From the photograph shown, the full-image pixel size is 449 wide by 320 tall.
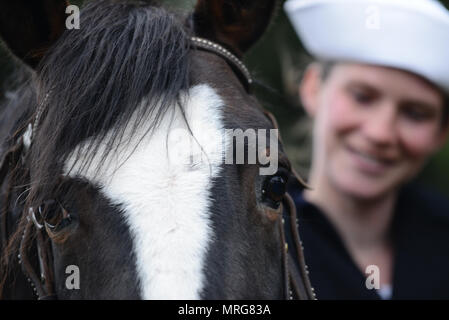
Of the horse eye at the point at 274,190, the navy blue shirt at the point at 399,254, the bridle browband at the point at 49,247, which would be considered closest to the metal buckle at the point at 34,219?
the bridle browband at the point at 49,247

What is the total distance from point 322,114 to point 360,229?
62 centimetres

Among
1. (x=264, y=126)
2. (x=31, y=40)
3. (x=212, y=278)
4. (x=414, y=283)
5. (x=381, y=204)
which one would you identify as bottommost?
(x=414, y=283)

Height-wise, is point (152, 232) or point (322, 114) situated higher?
point (152, 232)

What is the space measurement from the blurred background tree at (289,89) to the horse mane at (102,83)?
0.38 metres

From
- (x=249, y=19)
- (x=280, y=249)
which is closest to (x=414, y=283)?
(x=280, y=249)

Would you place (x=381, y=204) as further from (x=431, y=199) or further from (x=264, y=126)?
(x=264, y=126)

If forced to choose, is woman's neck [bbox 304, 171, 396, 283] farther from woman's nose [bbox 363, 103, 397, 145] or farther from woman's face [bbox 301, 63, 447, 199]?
woman's nose [bbox 363, 103, 397, 145]

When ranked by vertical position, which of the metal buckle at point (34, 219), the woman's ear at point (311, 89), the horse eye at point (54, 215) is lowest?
the woman's ear at point (311, 89)

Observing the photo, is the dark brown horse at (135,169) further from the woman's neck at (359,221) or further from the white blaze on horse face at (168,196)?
the woman's neck at (359,221)

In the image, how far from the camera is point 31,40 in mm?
1755

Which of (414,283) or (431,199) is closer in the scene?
(414,283)

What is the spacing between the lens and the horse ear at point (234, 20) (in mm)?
1922
